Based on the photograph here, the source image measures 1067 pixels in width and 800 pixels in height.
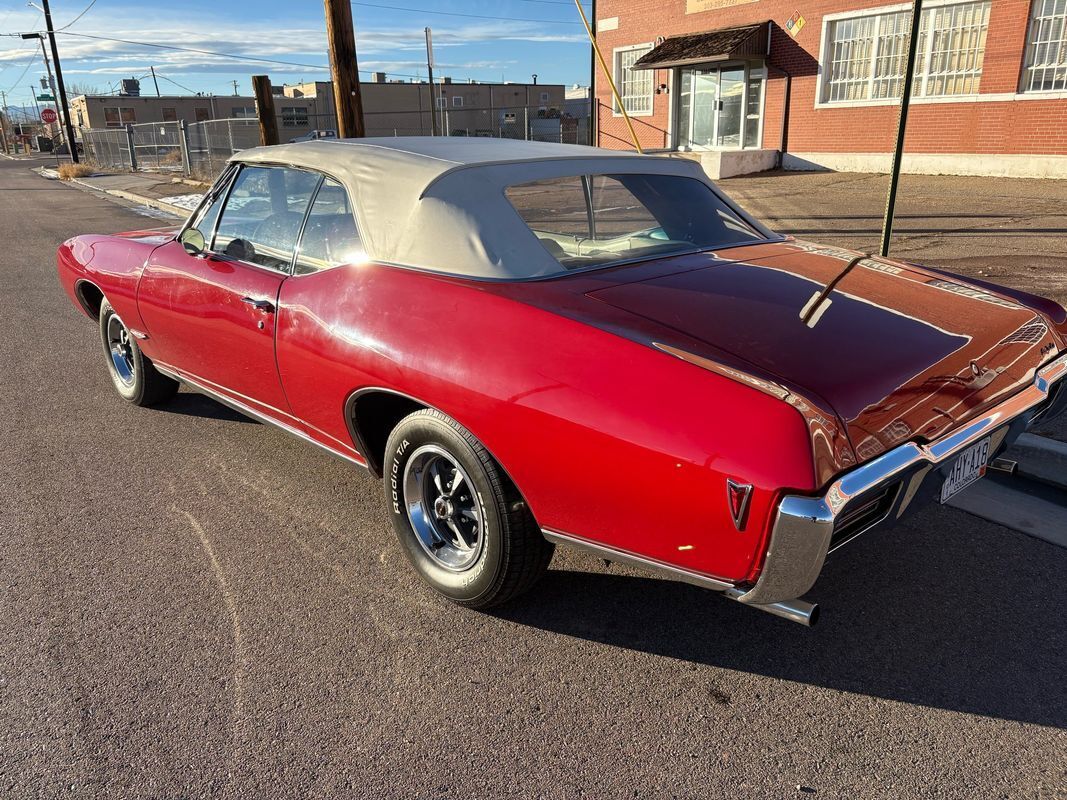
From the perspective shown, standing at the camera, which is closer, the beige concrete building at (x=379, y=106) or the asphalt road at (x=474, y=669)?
the asphalt road at (x=474, y=669)

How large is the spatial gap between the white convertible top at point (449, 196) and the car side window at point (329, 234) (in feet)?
0.20

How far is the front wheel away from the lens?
253 cm

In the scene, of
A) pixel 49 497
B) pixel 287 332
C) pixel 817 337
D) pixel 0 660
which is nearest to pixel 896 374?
pixel 817 337

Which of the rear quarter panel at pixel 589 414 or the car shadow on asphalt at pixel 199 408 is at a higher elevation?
the rear quarter panel at pixel 589 414

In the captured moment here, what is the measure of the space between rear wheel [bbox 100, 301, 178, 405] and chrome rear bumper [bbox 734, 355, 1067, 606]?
156 inches

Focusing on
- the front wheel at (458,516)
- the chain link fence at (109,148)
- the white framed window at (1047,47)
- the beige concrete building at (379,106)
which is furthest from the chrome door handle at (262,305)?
the beige concrete building at (379,106)

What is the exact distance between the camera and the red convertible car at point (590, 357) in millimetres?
2039

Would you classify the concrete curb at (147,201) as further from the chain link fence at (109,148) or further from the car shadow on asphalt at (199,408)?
the car shadow on asphalt at (199,408)

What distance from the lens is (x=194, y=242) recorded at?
390 centimetres

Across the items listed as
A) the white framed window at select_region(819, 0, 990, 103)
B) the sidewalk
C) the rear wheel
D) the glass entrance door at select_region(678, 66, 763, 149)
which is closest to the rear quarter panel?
the rear wheel

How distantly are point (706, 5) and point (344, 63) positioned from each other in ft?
50.5

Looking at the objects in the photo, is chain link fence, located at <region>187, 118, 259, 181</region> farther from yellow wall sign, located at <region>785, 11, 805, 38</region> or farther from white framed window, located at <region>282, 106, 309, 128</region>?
white framed window, located at <region>282, 106, 309, 128</region>

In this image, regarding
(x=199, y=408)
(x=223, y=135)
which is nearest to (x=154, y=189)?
(x=223, y=135)

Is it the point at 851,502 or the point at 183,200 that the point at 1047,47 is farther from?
the point at 183,200
